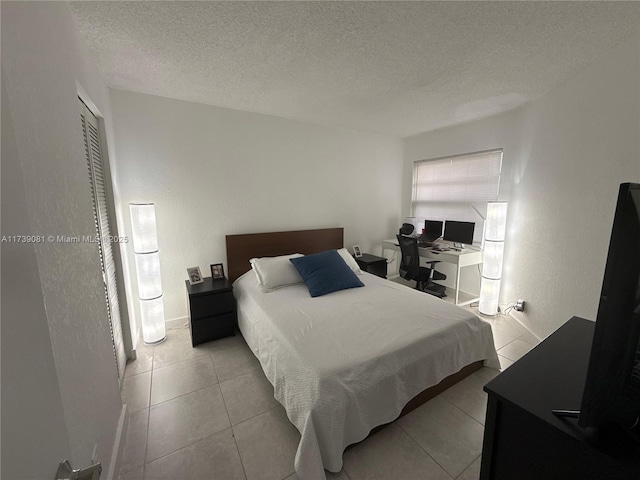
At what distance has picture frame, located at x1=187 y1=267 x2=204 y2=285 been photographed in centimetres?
271

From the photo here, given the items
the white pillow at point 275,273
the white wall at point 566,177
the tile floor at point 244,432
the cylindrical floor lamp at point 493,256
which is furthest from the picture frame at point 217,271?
the white wall at point 566,177

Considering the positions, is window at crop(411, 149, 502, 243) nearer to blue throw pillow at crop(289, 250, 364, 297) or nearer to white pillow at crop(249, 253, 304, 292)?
blue throw pillow at crop(289, 250, 364, 297)

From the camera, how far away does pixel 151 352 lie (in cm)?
250

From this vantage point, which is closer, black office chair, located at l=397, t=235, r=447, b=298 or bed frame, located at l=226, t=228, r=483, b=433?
bed frame, located at l=226, t=228, r=483, b=433

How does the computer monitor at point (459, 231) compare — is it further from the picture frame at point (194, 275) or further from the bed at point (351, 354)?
the picture frame at point (194, 275)

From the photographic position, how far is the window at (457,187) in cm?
337

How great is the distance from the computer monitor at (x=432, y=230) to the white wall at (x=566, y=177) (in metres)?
0.81

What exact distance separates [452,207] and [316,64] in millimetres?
2776

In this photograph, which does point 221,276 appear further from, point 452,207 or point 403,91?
point 452,207

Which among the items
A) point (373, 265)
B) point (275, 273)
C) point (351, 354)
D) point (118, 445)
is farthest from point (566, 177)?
point (118, 445)

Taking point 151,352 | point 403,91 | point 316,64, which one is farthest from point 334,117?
point 151,352

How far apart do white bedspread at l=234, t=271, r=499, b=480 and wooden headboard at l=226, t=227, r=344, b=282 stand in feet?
2.24

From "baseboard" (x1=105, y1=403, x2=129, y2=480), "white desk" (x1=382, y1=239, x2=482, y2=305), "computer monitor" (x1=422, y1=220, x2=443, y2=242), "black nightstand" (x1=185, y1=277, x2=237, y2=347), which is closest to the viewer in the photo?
"baseboard" (x1=105, y1=403, x2=129, y2=480)

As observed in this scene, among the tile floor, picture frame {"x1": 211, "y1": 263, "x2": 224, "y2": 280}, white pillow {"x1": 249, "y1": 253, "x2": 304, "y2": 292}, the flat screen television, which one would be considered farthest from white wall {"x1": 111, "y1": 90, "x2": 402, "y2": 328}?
the flat screen television
